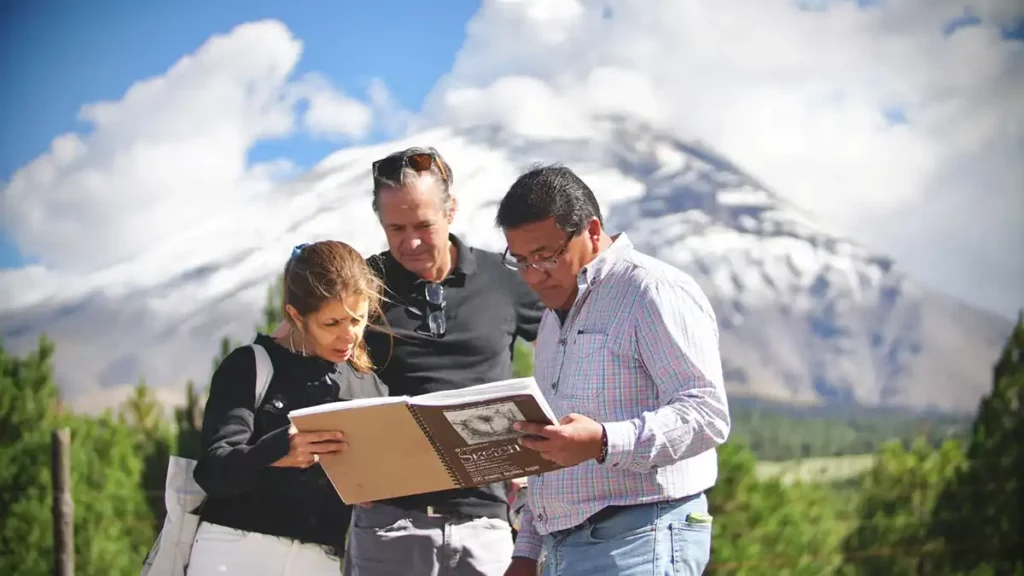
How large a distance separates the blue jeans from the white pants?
1.41ft

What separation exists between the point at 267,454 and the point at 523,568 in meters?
0.47

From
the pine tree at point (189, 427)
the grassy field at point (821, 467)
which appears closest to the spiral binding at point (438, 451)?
the pine tree at point (189, 427)

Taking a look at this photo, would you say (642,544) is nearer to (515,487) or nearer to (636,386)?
(636,386)

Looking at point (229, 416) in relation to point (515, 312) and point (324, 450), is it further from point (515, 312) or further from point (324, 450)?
point (515, 312)

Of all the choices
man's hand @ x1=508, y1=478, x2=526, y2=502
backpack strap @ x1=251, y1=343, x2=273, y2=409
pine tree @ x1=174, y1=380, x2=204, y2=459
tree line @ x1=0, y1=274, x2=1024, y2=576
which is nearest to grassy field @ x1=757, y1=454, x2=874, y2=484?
tree line @ x1=0, y1=274, x2=1024, y2=576

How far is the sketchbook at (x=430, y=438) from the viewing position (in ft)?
4.87

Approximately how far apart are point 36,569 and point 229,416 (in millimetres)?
4471

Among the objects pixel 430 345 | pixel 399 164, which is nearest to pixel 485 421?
pixel 430 345

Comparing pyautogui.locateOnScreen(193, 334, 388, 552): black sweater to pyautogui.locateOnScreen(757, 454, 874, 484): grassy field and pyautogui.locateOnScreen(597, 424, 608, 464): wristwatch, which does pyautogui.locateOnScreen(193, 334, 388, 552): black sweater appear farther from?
pyautogui.locateOnScreen(757, 454, 874, 484): grassy field

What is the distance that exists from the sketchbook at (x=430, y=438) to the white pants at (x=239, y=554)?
0.13 meters

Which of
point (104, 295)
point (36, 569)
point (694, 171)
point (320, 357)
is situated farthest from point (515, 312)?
point (694, 171)

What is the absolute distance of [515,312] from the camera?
2268mm

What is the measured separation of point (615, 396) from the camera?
65.1 inches

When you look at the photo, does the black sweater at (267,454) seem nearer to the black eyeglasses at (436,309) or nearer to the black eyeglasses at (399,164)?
the black eyeglasses at (436,309)
